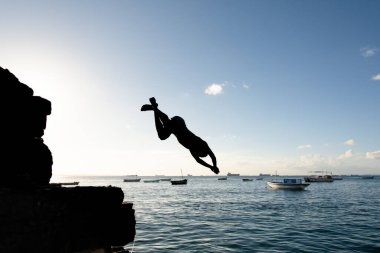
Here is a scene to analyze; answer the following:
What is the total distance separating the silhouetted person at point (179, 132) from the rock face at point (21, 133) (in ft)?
4.31

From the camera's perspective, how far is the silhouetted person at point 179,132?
3.94 meters

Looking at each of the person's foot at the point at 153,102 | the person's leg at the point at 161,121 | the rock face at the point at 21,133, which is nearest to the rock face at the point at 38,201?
the rock face at the point at 21,133

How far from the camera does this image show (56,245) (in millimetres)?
2773

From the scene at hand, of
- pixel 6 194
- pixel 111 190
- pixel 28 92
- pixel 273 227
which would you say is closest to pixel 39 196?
pixel 6 194

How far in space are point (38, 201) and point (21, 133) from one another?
0.96m

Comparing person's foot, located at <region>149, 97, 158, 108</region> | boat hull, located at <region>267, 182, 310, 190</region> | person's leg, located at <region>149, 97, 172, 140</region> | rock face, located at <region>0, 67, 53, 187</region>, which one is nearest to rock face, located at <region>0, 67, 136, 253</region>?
rock face, located at <region>0, 67, 53, 187</region>

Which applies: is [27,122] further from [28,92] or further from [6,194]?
[6,194]

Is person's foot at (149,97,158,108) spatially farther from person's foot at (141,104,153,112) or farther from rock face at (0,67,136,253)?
rock face at (0,67,136,253)

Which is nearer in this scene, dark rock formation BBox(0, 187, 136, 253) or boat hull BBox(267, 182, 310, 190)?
dark rock formation BBox(0, 187, 136, 253)

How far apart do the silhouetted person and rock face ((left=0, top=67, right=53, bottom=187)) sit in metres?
1.31

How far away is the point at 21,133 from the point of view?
10.7 feet

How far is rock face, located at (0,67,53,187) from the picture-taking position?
9.96 ft

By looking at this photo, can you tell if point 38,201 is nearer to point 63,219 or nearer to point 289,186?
point 63,219

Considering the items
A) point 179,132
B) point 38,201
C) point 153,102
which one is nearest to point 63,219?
point 38,201
